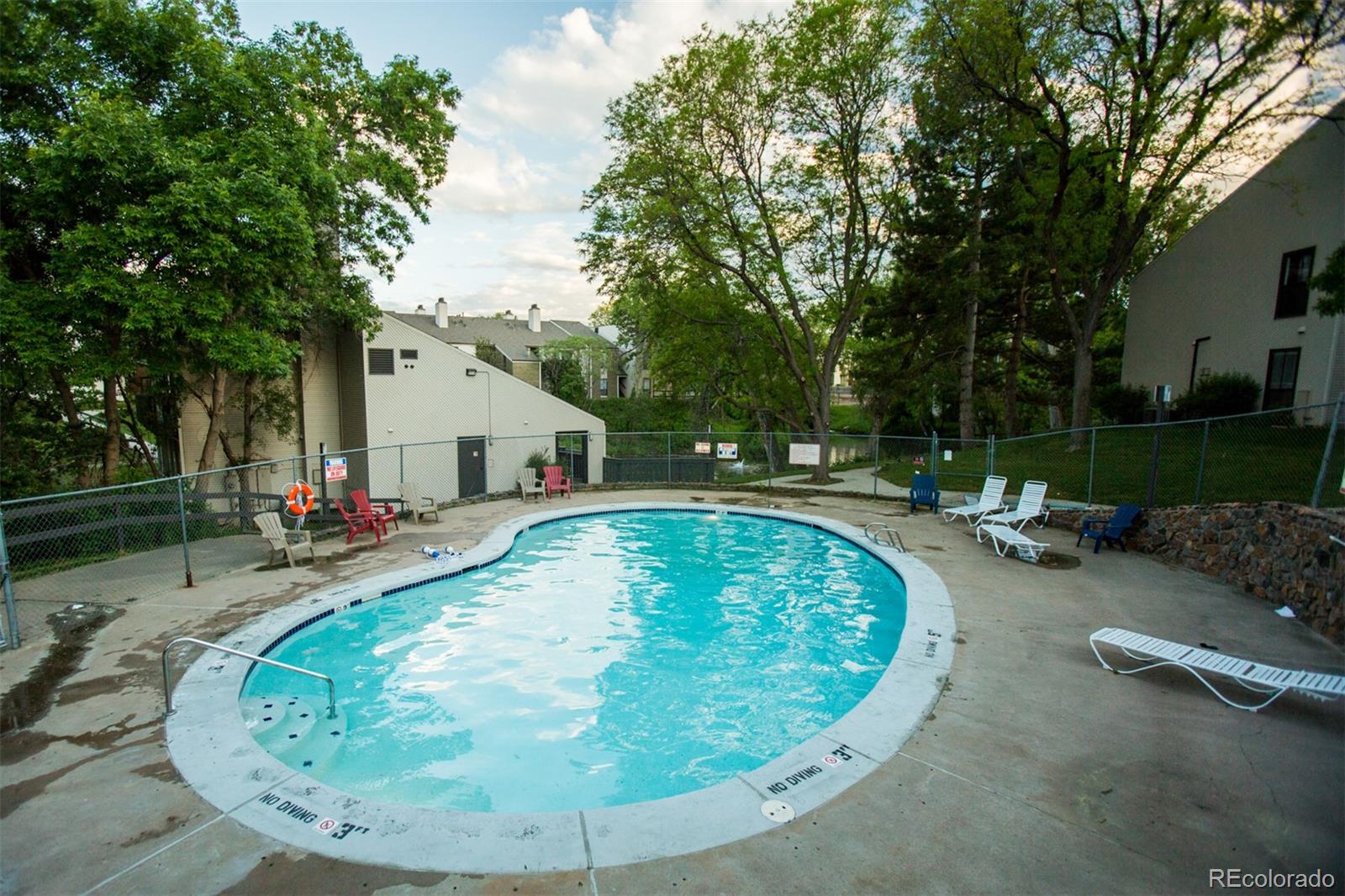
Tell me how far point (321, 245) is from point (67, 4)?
5.91m

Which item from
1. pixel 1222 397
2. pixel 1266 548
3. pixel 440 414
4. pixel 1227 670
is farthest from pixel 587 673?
pixel 1222 397

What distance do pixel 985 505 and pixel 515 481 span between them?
47.0ft

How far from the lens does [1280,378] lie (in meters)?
15.7

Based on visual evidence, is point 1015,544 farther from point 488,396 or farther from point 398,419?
point 398,419

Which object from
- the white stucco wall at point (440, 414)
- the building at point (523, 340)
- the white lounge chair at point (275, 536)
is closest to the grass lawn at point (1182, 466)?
the white stucco wall at point (440, 414)

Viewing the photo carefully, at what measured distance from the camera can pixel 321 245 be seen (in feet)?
51.8

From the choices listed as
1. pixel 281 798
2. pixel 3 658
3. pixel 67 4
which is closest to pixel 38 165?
pixel 67 4

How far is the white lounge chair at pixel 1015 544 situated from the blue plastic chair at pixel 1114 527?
74 cm

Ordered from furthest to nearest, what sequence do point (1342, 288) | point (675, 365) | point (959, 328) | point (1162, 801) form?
point (675, 365), point (959, 328), point (1342, 288), point (1162, 801)

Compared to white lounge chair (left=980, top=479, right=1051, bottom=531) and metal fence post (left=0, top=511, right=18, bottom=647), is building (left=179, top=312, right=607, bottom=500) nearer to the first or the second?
metal fence post (left=0, top=511, right=18, bottom=647)

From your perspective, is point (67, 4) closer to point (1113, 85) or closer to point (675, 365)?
point (675, 365)

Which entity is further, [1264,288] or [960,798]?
[1264,288]

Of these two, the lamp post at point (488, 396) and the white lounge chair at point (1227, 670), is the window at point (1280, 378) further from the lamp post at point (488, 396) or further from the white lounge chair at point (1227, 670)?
the lamp post at point (488, 396)

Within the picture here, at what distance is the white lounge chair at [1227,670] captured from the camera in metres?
4.61
